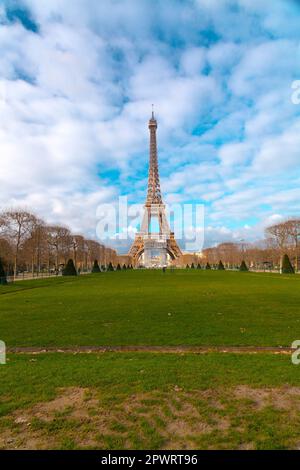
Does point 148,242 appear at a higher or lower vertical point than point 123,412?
higher

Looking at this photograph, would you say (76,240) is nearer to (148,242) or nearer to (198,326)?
(148,242)

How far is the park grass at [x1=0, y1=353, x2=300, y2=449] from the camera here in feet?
11.3

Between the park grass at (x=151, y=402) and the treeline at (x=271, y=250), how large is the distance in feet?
172

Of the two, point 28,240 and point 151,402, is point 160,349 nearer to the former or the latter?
point 151,402

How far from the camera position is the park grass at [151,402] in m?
3.46

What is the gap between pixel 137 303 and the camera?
46.9 feet

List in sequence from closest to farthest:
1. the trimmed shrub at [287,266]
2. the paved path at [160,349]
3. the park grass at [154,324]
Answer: the paved path at [160,349]
the park grass at [154,324]
the trimmed shrub at [287,266]

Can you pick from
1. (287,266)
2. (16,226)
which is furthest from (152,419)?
(287,266)

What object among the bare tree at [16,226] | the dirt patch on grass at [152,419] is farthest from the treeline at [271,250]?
the dirt patch on grass at [152,419]

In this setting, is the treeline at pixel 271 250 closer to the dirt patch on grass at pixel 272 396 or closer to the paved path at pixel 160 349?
the paved path at pixel 160 349

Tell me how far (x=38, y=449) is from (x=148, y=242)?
9100 cm

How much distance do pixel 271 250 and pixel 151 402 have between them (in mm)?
69432
